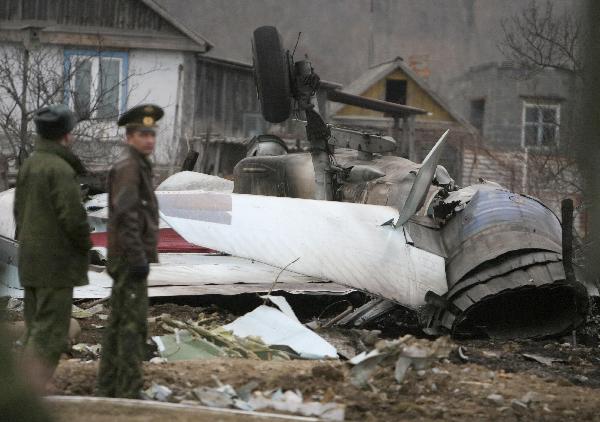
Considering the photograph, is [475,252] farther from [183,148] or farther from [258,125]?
[258,125]

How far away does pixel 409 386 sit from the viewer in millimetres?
5207

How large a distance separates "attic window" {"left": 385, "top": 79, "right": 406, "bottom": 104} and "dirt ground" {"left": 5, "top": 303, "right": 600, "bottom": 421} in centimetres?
2943

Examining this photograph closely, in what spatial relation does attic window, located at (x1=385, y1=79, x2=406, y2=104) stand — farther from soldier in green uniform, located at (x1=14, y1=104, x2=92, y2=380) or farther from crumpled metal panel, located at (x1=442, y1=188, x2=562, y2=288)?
soldier in green uniform, located at (x1=14, y1=104, x2=92, y2=380)

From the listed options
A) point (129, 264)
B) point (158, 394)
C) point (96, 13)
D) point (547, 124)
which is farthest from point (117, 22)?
point (547, 124)

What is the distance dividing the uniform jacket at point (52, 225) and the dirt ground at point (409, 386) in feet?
1.89

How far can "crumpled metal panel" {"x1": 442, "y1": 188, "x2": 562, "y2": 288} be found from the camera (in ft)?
26.5

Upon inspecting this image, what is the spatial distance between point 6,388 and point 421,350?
13.8ft

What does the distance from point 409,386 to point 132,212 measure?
5.71ft

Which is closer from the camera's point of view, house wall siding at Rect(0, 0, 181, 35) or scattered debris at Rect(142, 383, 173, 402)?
scattered debris at Rect(142, 383, 173, 402)

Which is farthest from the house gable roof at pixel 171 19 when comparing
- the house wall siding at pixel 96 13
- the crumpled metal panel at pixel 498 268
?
the crumpled metal panel at pixel 498 268

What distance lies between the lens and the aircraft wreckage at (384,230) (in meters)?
7.96

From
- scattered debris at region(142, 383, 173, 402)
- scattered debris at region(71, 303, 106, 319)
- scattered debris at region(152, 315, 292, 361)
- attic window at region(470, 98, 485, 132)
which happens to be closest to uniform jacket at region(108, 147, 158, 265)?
scattered debris at region(142, 383, 173, 402)

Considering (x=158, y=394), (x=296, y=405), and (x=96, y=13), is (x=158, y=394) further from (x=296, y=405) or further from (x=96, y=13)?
(x=96, y=13)

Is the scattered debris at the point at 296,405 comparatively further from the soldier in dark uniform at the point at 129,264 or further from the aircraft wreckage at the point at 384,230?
the aircraft wreckage at the point at 384,230
